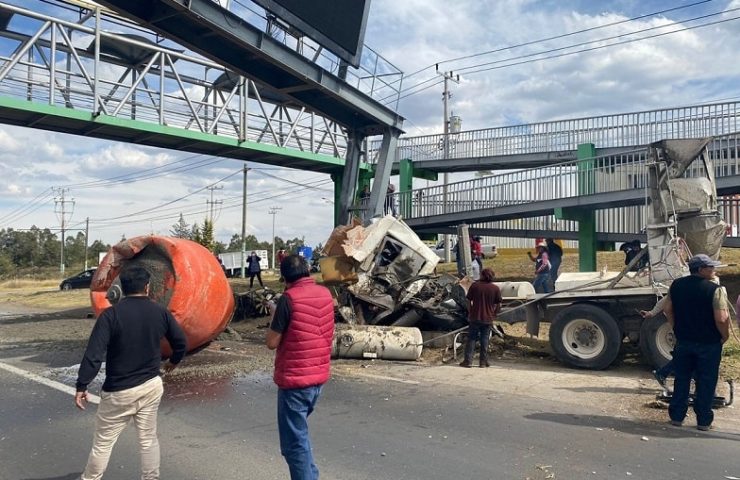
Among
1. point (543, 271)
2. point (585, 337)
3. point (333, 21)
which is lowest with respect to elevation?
point (585, 337)

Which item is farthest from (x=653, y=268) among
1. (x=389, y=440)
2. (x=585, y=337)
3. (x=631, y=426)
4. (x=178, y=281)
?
(x=178, y=281)

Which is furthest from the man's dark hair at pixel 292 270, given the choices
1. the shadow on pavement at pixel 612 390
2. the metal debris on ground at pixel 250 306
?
the metal debris on ground at pixel 250 306

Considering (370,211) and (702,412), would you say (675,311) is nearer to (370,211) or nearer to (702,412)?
(702,412)

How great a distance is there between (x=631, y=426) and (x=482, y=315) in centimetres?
373

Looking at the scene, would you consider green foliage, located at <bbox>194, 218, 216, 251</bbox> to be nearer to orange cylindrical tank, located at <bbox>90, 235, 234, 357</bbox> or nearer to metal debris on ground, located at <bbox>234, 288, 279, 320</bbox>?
metal debris on ground, located at <bbox>234, 288, 279, 320</bbox>

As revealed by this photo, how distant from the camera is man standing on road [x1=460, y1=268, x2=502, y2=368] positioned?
9.95 m

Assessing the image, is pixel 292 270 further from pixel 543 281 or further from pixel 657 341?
pixel 543 281

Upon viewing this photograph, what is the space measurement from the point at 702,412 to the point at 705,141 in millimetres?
4795

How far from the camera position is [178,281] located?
923cm

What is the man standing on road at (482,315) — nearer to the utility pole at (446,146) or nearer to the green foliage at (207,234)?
the utility pole at (446,146)

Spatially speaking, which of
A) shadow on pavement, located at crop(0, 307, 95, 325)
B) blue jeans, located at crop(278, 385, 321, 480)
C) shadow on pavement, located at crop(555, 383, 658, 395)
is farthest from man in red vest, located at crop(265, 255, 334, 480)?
shadow on pavement, located at crop(0, 307, 95, 325)

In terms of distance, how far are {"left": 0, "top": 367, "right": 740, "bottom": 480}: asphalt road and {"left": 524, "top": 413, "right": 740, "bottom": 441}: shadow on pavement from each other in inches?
0.4

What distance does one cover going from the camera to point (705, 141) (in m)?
9.34

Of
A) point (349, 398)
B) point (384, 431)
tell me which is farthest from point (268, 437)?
point (349, 398)
